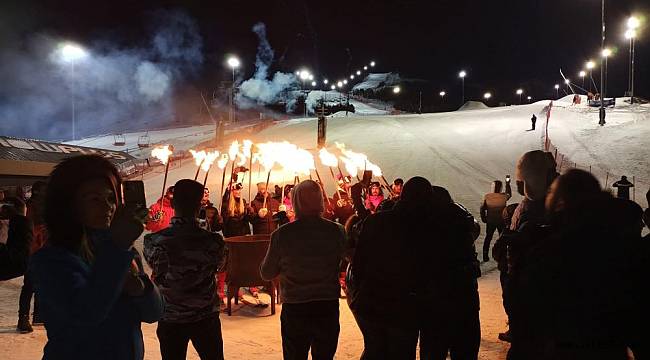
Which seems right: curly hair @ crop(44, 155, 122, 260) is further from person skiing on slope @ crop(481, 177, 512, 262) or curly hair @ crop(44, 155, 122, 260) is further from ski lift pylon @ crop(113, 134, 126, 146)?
ski lift pylon @ crop(113, 134, 126, 146)

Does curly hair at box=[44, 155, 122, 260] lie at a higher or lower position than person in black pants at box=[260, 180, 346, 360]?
higher

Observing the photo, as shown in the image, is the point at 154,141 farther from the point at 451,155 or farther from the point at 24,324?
the point at 24,324

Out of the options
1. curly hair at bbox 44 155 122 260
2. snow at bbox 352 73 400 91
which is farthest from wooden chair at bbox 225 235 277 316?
snow at bbox 352 73 400 91

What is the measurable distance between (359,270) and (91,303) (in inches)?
96.9

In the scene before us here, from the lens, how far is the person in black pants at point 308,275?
4.07 meters

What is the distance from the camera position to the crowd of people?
6.93ft

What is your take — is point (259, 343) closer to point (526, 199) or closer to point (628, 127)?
point (526, 199)

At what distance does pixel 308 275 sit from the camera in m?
4.13

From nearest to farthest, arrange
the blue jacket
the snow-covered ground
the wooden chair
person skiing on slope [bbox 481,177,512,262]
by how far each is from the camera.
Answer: the blue jacket, the snow-covered ground, the wooden chair, person skiing on slope [bbox 481,177,512,262]

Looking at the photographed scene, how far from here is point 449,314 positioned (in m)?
4.27

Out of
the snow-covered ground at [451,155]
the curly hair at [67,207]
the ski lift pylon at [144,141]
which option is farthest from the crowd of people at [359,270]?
the ski lift pylon at [144,141]

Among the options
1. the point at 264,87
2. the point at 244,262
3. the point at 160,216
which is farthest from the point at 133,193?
the point at 264,87

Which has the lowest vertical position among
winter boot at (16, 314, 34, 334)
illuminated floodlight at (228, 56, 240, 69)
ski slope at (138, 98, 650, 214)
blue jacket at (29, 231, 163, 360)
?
winter boot at (16, 314, 34, 334)

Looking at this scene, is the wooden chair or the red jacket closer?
the wooden chair
